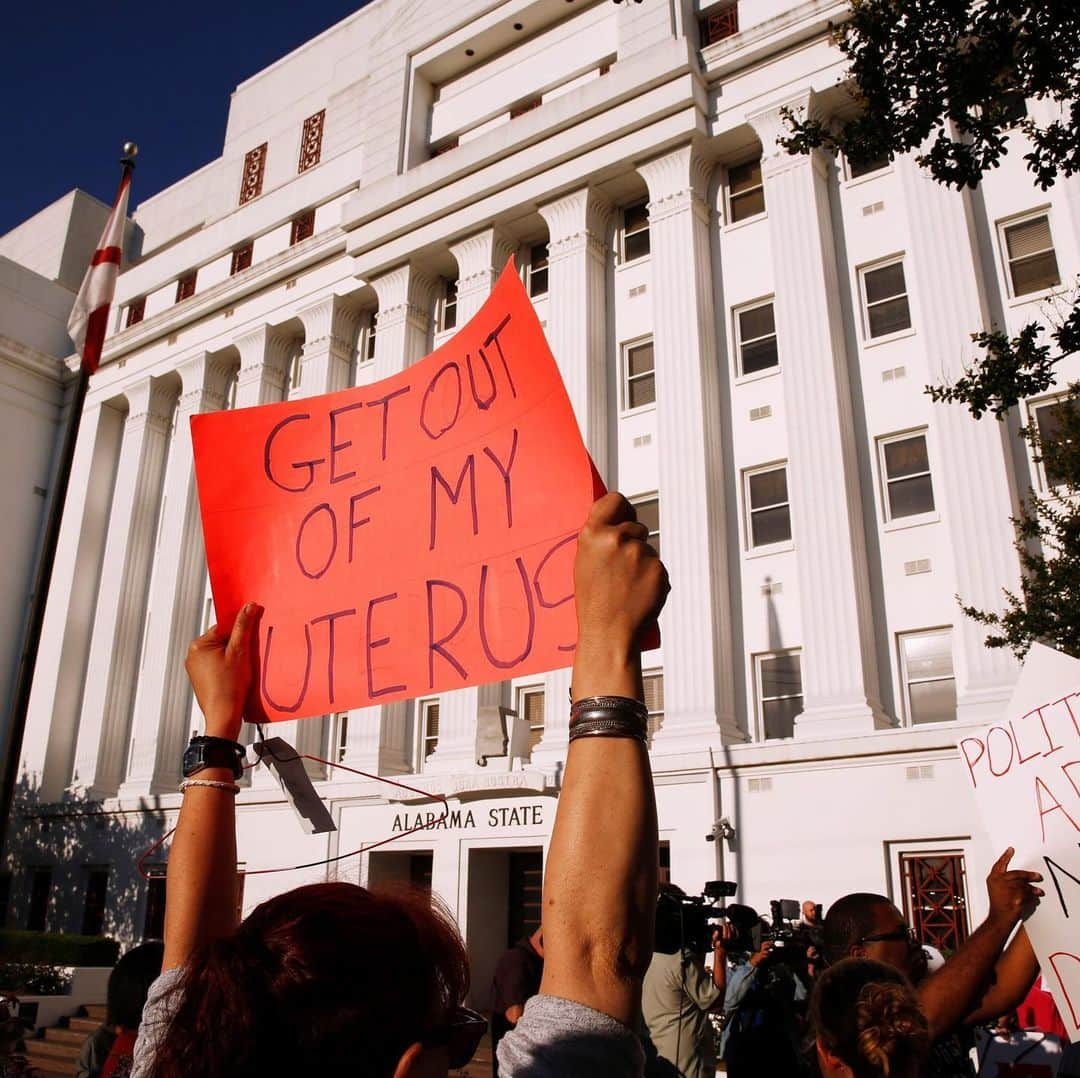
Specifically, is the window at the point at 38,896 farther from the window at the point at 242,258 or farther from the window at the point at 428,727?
the window at the point at 242,258

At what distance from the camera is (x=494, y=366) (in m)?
2.89

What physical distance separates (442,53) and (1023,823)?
94.5 feet

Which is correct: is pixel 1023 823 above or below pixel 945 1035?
above

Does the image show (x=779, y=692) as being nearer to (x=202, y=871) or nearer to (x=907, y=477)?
(x=907, y=477)

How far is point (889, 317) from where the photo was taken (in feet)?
65.4

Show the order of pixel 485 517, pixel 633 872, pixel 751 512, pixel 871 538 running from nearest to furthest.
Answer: pixel 633 872 < pixel 485 517 < pixel 871 538 < pixel 751 512

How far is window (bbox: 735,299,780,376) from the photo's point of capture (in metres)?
21.1

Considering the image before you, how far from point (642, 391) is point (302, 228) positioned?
1408cm

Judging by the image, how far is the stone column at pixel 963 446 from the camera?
16.4 m

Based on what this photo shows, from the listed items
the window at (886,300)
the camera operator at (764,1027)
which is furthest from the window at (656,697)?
the camera operator at (764,1027)

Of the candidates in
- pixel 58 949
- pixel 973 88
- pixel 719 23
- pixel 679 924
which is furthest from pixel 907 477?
pixel 58 949

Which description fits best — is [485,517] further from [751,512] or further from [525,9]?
[525,9]

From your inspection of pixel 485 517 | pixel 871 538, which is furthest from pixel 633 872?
pixel 871 538

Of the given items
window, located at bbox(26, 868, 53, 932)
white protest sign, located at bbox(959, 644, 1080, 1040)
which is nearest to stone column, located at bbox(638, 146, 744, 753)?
white protest sign, located at bbox(959, 644, 1080, 1040)
